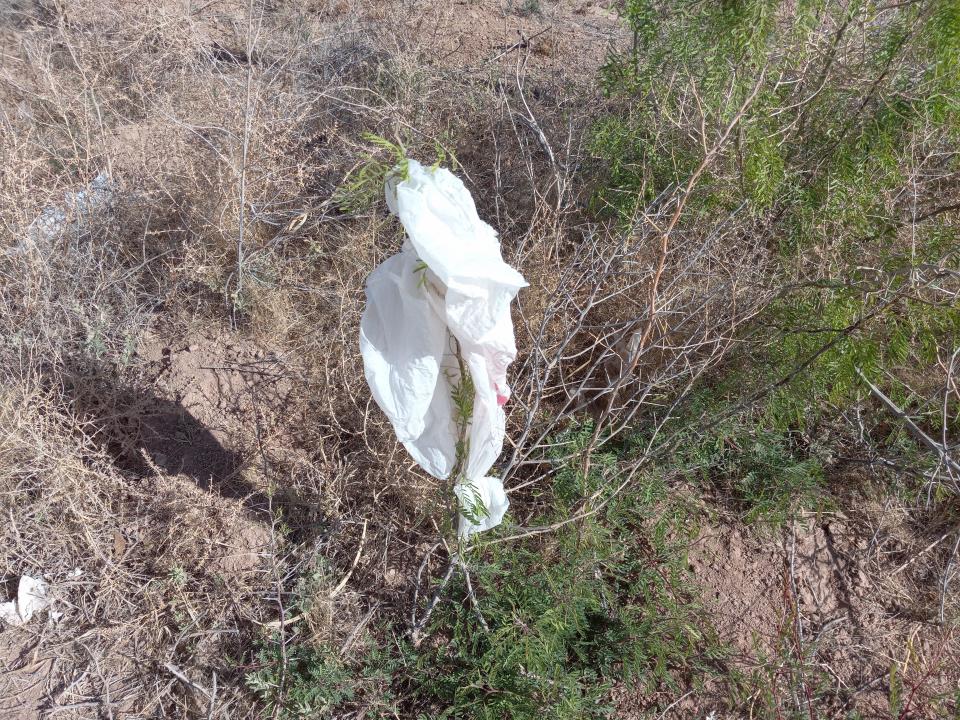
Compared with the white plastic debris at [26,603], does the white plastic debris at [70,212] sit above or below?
above

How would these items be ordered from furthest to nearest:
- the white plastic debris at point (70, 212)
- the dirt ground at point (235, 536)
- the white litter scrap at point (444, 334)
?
the white plastic debris at point (70, 212) < the dirt ground at point (235, 536) < the white litter scrap at point (444, 334)

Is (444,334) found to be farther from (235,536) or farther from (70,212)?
(70,212)

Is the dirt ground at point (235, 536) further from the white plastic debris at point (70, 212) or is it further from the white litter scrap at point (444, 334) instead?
the white litter scrap at point (444, 334)

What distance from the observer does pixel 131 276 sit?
9.58ft

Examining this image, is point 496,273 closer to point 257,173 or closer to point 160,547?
point 160,547

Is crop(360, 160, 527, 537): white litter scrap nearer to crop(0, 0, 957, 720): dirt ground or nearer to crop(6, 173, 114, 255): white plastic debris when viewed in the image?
crop(0, 0, 957, 720): dirt ground

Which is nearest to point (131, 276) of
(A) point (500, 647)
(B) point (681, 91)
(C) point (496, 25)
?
(A) point (500, 647)

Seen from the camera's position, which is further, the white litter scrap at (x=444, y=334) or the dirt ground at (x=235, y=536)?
the dirt ground at (x=235, y=536)

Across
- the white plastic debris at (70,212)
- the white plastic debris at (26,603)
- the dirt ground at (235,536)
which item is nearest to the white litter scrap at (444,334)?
the dirt ground at (235,536)

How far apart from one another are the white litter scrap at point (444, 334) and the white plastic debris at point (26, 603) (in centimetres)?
134

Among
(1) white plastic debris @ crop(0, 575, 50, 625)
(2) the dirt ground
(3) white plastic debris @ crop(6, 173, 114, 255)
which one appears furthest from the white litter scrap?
(3) white plastic debris @ crop(6, 173, 114, 255)

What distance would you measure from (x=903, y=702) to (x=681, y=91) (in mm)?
2313

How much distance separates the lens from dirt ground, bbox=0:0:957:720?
2.03 m

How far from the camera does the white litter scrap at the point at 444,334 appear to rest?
60.4 inches
